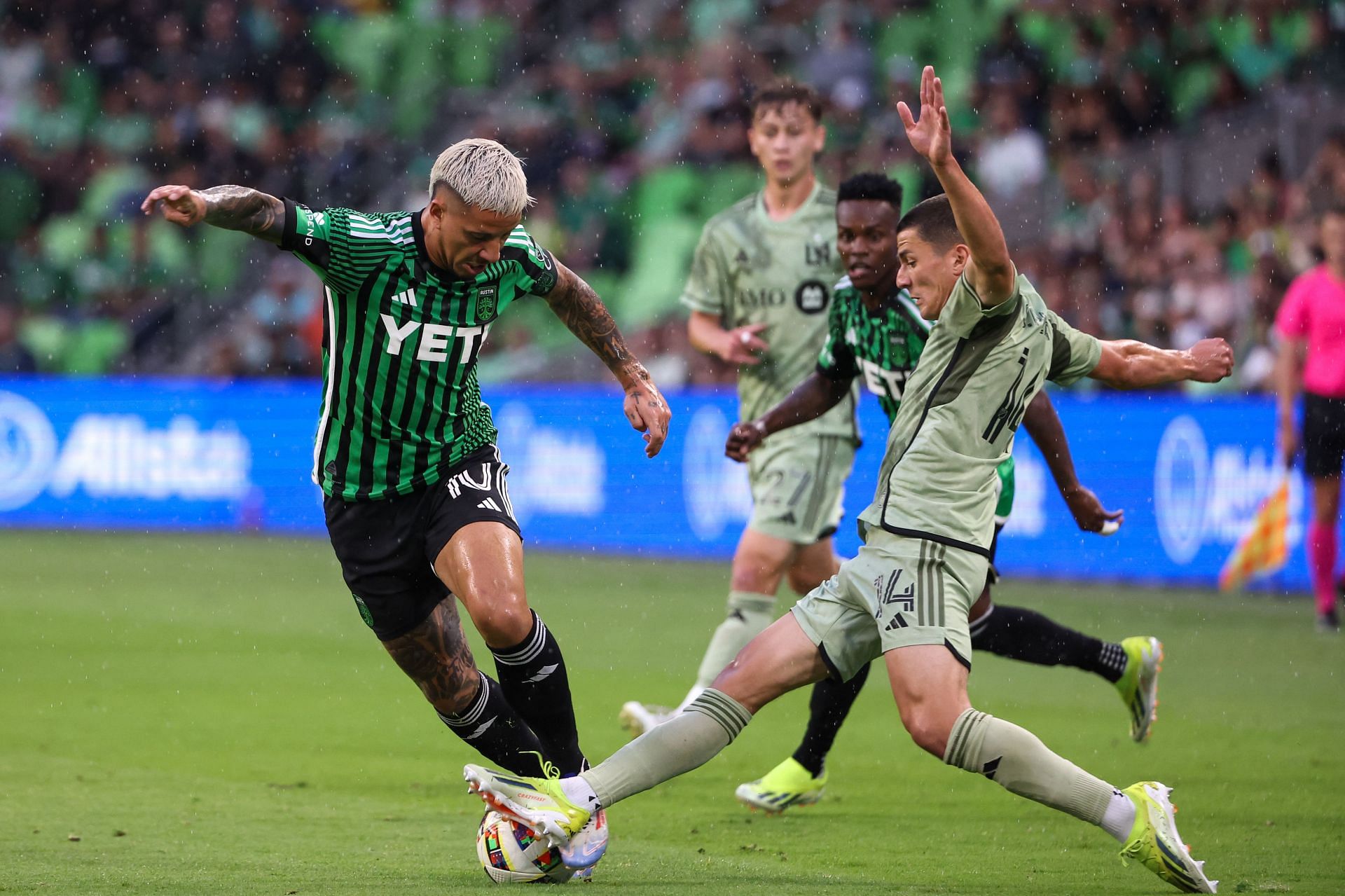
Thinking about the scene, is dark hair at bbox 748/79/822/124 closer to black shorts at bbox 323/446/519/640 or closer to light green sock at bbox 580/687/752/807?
black shorts at bbox 323/446/519/640

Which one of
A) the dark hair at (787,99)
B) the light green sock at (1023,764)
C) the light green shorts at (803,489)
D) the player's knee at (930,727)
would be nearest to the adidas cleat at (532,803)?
the player's knee at (930,727)

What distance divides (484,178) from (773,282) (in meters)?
2.89

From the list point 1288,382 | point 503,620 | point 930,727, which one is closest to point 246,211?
point 503,620

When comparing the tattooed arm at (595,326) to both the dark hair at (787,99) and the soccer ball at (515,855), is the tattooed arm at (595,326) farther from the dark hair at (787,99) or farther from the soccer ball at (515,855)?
the dark hair at (787,99)

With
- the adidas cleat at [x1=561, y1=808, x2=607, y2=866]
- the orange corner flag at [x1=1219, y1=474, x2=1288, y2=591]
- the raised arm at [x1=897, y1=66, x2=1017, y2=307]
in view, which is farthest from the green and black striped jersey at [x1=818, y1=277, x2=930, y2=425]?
the orange corner flag at [x1=1219, y1=474, x2=1288, y2=591]

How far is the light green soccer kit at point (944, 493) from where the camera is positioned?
4621 mm

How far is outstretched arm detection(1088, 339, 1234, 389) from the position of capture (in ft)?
16.2

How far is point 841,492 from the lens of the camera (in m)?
7.12

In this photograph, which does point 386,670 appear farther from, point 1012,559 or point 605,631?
point 1012,559

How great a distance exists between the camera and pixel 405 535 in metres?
5.06

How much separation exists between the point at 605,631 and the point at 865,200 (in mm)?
5305

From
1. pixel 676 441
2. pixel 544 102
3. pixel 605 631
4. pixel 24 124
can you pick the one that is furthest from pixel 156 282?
pixel 605 631

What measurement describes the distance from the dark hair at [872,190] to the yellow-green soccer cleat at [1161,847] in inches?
84.8

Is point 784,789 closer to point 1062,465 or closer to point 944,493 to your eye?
point 1062,465
